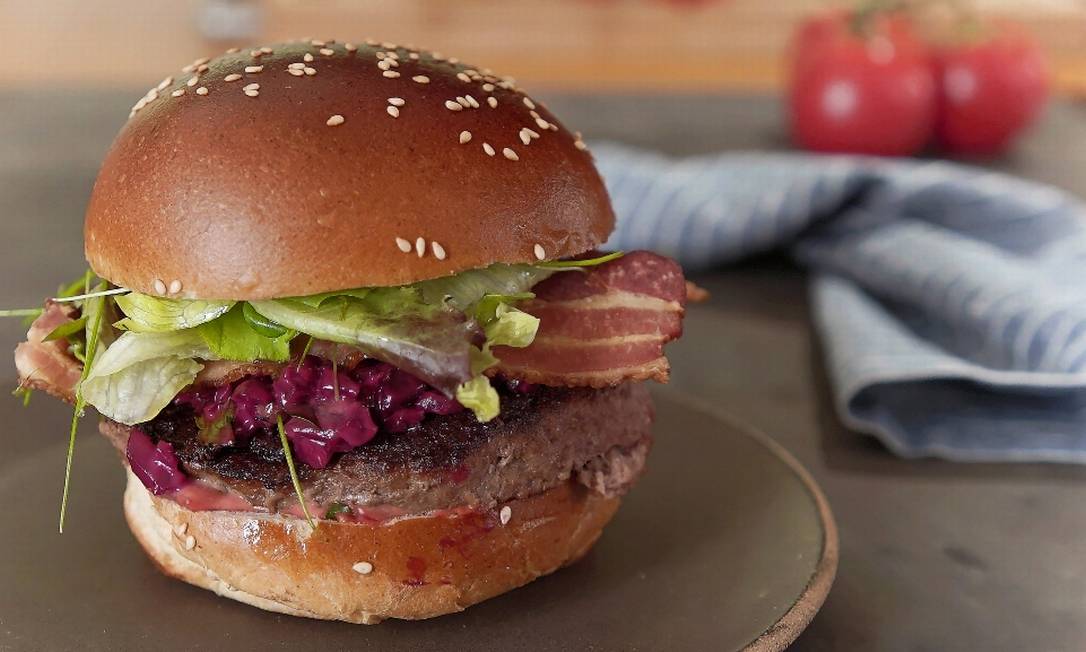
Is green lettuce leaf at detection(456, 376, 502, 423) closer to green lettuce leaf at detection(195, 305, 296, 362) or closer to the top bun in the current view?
the top bun

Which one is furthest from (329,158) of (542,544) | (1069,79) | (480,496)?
(1069,79)

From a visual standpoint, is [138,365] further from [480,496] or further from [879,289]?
[879,289]

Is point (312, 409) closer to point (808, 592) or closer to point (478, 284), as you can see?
point (478, 284)

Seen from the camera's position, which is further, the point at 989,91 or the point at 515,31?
the point at 515,31

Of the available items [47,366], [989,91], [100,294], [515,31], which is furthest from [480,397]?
[515,31]

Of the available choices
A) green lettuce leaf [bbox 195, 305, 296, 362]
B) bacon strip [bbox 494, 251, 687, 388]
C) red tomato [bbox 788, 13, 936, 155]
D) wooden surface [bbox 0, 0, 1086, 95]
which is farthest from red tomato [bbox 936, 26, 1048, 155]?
green lettuce leaf [bbox 195, 305, 296, 362]

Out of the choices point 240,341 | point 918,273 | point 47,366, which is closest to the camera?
point 240,341

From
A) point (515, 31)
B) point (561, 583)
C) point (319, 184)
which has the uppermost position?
point (319, 184)

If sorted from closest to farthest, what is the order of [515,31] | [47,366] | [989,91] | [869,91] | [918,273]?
[47,366] < [918,273] < [869,91] < [989,91] < [515,31]

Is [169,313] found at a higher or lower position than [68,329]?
higher
